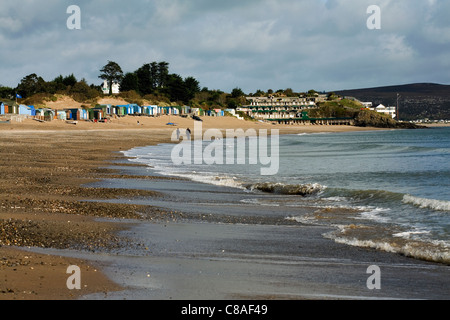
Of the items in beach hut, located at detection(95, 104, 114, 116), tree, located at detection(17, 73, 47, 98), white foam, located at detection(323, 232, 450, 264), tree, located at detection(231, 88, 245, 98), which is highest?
tree, located at detection(231, 88, 245, 98)

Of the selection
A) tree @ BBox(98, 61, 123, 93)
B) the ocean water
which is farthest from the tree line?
the ocean water

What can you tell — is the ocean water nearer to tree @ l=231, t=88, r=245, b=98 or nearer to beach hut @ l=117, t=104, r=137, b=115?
beach hut @ l=117, t=104, r=137, b=115

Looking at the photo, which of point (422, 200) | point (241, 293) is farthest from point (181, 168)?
point (241, 293)

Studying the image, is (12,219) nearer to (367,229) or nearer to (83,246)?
(83,246)

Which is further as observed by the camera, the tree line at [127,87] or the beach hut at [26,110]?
the tree line at [127,87]

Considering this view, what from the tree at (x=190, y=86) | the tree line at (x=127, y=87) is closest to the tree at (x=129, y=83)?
the tree line at (x=127, y=87)

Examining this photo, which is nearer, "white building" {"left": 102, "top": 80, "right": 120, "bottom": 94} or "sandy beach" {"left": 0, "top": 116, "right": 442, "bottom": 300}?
"sandy beach" {"left": 0, "top": 116, "right": 442, "bottom": 300}

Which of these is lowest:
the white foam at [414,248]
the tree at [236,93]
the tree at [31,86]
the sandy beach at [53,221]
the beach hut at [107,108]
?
the white foam at [414,248]

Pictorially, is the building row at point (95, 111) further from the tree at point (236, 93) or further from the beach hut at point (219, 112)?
the tree at point (236, 93)

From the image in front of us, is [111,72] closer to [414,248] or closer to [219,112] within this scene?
[219,112]

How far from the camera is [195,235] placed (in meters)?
8.25

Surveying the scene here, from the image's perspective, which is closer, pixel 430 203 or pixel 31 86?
pixel 430 203

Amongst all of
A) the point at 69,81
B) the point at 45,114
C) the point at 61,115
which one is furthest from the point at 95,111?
the point at 69,81

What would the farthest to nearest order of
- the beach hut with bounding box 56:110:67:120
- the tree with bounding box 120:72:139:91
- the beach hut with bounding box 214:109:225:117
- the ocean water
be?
the beach hut with bounding box 214:109:225:117 → the tree with bounding box 120:72:139:91 → the beach hut with bounding box 56:110:67:120 → the ocean water
